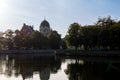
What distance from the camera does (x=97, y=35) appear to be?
3962 inches

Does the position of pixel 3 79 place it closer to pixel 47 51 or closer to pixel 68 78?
pixel 68 78

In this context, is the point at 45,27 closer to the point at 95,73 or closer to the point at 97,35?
the point at 97,35

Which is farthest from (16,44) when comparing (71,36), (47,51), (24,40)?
(71,36)

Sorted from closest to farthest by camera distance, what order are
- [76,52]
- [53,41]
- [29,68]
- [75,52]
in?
1. [29,68]
2. [76,52]
3. [75,52]
4. [53,41]

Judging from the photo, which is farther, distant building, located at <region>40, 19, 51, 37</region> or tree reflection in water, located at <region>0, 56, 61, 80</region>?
distant building, located at <region>40, 19, 51, 37</region>

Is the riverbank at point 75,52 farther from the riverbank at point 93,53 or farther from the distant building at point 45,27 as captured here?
the distant building at point 45,27

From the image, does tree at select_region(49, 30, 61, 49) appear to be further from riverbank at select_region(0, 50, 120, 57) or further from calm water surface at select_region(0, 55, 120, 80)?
calm water surface at select_region(0, 55, 120, 80)

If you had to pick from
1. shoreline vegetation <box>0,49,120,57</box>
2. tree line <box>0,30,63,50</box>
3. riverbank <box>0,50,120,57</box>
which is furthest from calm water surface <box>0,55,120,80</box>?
tree line <box>0,30,63,50</box>

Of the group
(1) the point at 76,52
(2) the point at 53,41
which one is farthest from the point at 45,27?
(1) the point at 76,52

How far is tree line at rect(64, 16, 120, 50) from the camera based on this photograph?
319ft

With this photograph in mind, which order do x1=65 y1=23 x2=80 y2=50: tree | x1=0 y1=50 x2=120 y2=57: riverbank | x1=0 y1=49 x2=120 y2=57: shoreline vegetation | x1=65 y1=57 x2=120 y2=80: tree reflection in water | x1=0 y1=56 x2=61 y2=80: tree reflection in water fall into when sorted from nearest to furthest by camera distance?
1. x1=65 y1=57 x2=120 y2=80: tree reflection in water
2. x1=0 y1=56 x2=61 y2=80: tree reflection in water
3. x1=0 y1=50 x2=120 y2=57: riverbank
4. x1=0 y1=49 x2=120 y2=57: shoreline vegetation
5. x1=65 y1=23 x2=80 y2=50: tree

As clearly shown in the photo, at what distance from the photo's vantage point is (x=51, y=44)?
139625mm

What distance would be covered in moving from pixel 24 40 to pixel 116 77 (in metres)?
92.8

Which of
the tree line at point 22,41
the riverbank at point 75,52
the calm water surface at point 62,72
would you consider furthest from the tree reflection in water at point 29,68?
the tree line at point 22,41
